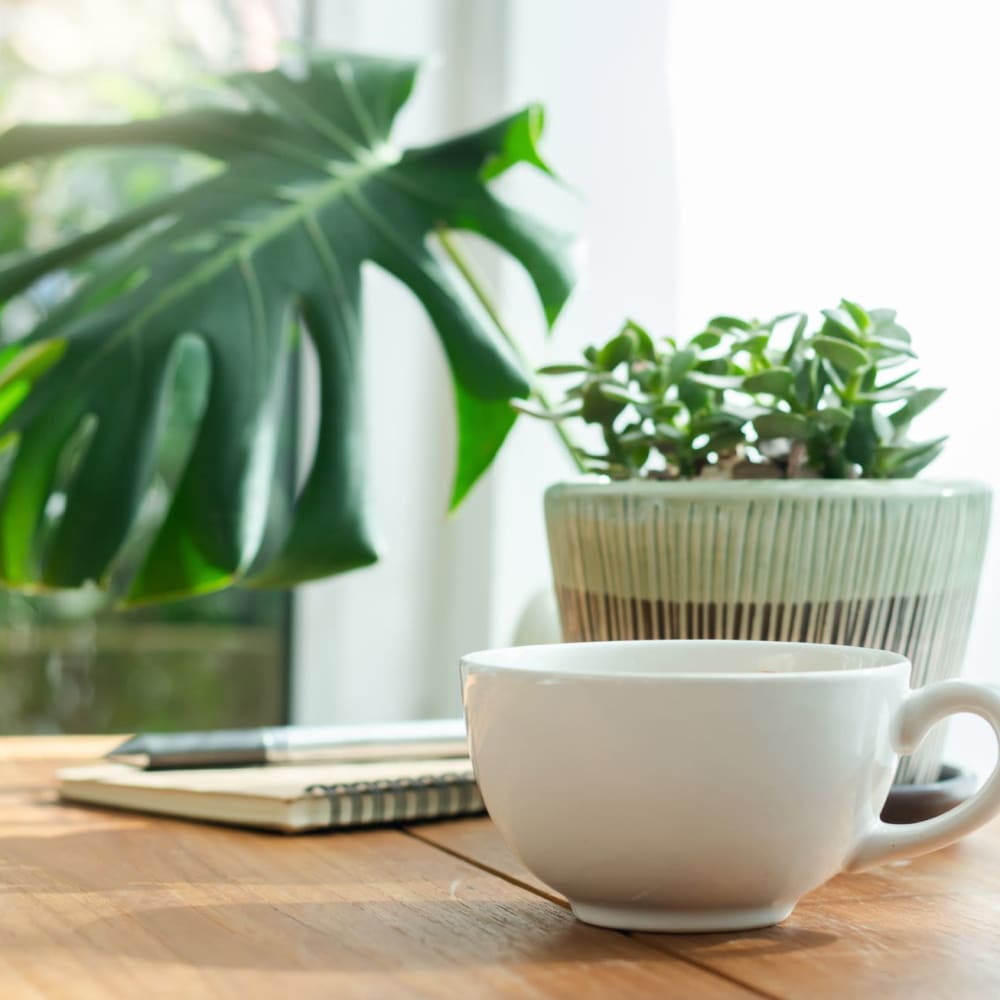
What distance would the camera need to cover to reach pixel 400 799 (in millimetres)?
613

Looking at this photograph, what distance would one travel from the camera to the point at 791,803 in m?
0.39

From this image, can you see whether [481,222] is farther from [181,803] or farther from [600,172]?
[181,803]

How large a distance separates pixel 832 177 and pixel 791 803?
23.2 inches

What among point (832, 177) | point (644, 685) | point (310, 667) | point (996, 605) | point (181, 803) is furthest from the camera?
point (310, 667)

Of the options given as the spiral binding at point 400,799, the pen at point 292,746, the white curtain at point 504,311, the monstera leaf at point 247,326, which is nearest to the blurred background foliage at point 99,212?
the white curtain at point 504,311

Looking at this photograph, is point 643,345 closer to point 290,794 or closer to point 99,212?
point 290,794

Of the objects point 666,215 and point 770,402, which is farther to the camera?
point 666,215

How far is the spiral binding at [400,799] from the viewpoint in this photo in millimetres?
601

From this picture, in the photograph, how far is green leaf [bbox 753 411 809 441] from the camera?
0.58 metres

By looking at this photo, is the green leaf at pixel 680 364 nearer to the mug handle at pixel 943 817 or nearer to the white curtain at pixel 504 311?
the mug handle at pixel 943 817

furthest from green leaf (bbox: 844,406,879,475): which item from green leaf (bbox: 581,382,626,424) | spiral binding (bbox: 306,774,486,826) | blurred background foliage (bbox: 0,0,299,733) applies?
blurred background foliage (bbox: 0,0,299,733)

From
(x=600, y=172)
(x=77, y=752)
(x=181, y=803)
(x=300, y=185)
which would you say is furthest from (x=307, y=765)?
(x=600, y=172)

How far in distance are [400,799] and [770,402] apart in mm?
258

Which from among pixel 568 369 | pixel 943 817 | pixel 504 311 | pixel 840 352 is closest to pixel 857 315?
pixel 840 352
